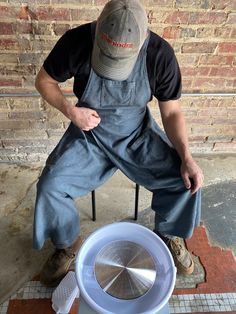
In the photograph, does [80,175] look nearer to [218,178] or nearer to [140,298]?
[140,298]

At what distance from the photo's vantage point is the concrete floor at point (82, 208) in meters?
1.62

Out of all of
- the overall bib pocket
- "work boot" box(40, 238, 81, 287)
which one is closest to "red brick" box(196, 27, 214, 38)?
the overall bib pocket

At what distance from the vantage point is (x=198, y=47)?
174 centimetres

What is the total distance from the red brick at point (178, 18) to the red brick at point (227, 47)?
25cm

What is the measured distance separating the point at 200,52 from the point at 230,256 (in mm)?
1086

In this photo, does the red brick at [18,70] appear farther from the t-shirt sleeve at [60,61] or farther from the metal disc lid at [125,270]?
the metal disc lid at [125,270]

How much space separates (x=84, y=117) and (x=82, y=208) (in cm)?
76

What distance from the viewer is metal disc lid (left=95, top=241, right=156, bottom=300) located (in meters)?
1.09

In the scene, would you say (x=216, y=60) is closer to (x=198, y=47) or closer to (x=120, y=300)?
(x=198, y=47)

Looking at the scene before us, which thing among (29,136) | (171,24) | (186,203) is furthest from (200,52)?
(29,136)

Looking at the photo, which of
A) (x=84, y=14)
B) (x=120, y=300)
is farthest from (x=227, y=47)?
(x=120, y=300)

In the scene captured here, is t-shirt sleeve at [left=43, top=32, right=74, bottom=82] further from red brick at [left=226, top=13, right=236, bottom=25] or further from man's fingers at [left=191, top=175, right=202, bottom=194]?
red brick at [left=226, top=13, right=236, bottom=25]

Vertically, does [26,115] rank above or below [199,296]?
above

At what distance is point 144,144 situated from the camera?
143 centimetres
